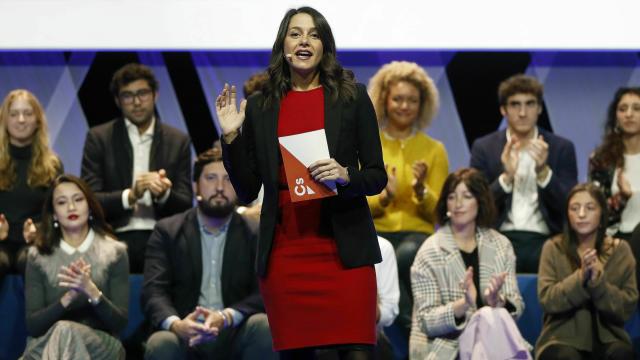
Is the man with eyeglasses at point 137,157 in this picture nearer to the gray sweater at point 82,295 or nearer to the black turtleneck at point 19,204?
the black turtleneck at point 19,204

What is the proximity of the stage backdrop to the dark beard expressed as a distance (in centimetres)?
191

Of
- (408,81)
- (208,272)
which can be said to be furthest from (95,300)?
(408,81)

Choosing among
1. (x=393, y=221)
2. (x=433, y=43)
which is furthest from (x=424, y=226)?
(x=433, y=43)

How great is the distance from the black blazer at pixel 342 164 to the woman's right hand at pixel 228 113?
0.05 m

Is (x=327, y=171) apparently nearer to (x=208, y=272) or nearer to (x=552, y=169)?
(x=208, y=272)

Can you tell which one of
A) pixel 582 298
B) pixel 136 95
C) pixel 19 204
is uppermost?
pixel 136 95

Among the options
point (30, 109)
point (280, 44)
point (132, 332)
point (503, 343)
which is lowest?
point (503, 343)

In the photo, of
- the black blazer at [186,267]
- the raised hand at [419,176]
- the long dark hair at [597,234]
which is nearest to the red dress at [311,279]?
the black blazer at [186,267]

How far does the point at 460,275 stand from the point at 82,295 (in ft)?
5.53

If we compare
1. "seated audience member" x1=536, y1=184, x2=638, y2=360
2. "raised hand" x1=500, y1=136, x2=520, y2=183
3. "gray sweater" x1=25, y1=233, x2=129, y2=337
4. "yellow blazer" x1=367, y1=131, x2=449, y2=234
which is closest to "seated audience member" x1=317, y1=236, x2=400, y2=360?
"yellow blazer" x1=367, y1=131, x2=449, y2=234

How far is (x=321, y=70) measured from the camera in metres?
3.34

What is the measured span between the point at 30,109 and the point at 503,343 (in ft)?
9.03

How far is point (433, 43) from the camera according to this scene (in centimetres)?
634

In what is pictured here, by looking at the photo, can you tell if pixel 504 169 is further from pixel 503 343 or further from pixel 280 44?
pixel 280 44
